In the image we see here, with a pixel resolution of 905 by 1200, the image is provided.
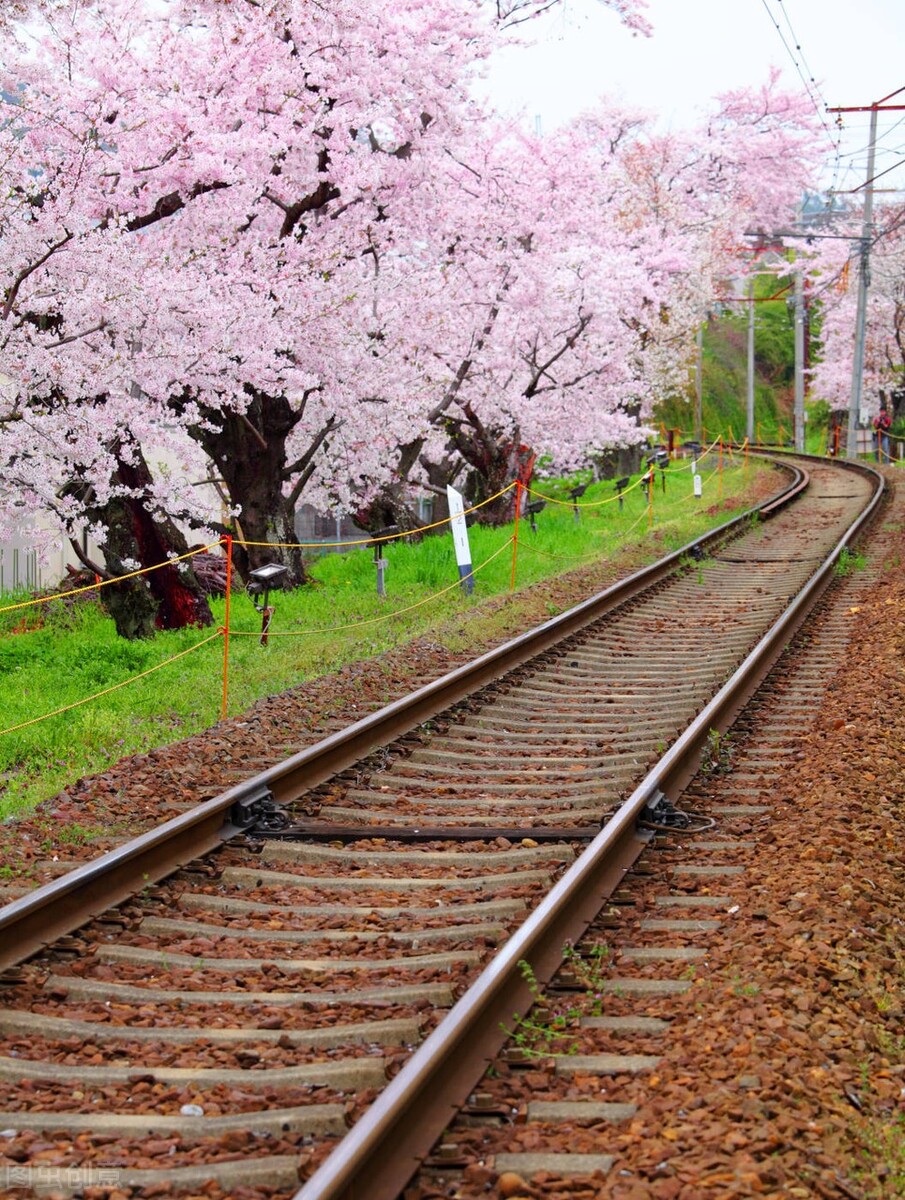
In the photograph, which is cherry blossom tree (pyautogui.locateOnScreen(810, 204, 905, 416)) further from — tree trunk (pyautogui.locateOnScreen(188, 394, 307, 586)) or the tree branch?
the tree branch

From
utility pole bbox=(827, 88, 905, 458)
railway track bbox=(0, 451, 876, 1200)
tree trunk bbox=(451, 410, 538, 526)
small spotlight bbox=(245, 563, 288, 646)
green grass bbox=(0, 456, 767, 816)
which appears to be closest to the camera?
railway track bbox=(0, 451, 876, 1200)

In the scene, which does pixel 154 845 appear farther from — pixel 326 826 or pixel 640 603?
pixel 640 603

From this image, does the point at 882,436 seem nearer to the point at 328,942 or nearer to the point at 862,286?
the point at 862,286

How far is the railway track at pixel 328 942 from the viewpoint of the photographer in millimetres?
3957

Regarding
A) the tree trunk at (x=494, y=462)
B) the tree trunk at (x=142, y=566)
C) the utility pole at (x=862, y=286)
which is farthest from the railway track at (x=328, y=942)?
the utility pole at (x=862, y=286)

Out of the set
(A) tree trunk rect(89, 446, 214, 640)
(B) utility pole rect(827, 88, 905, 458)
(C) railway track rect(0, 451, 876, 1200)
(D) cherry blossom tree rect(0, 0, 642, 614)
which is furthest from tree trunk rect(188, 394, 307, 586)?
(B) utility pole rect(827, 88, 905, 458)

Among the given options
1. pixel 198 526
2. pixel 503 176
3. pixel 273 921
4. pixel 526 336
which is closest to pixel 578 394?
pixel 526 336

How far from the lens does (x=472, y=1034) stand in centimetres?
443

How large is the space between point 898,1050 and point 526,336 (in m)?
21.5

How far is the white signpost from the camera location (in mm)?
15641

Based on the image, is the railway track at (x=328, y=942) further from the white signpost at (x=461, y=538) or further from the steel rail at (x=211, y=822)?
the white signpost at (x=461, y=538)

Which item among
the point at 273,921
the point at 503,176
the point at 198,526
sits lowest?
the point at 273,921

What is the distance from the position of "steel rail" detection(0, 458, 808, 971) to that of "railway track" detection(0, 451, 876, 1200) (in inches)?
0.7

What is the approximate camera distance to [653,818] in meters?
6.92
